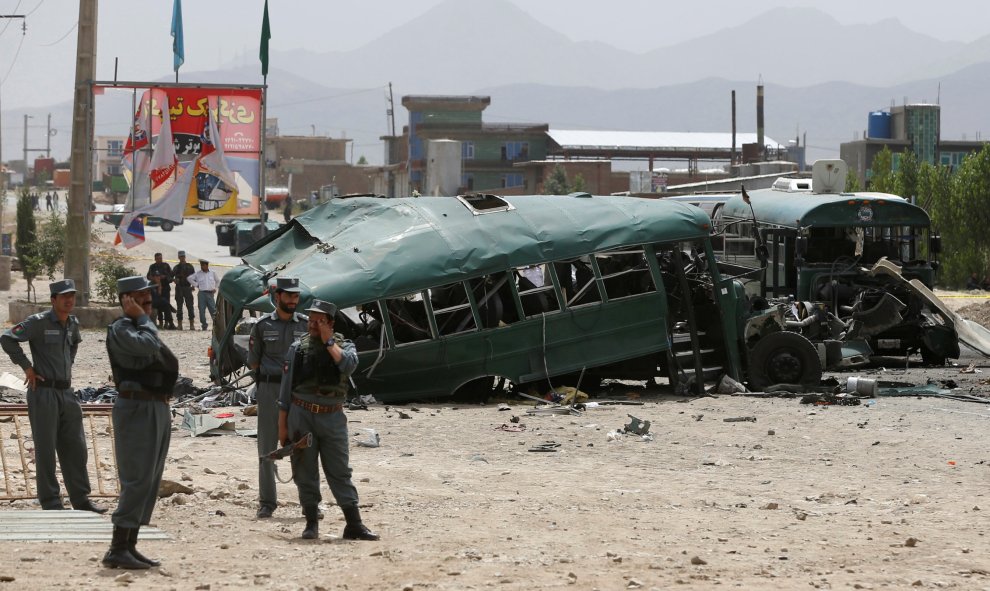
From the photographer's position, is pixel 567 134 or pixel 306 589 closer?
pixel 306 589

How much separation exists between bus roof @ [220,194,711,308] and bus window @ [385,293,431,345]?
525 millimetres

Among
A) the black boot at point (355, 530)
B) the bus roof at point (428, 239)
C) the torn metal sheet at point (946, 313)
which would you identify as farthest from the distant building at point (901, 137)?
the black boot at point (355, 530)

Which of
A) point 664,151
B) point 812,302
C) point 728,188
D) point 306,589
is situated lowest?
point 306,589

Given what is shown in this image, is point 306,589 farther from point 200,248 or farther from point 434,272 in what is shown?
point 200,248

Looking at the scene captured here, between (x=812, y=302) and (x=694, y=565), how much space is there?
40.3ft

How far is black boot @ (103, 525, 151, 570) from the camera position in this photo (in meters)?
8.19

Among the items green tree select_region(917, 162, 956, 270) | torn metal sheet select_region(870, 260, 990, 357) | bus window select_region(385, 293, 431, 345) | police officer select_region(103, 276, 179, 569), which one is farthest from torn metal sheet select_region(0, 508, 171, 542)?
green tree select_region(917, 162, 956, 270)

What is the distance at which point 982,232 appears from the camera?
45.0 metres

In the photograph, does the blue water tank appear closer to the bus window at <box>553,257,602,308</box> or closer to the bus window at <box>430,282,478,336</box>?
the bus window at <box>553,257,602,308</box>

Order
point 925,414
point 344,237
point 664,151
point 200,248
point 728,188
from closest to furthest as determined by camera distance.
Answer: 1. point 925,414
2. point 344,237
3. point 728,188
4. point 200,248
5. point 664,151

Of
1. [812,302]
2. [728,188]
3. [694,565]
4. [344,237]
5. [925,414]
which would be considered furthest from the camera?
[728,188]

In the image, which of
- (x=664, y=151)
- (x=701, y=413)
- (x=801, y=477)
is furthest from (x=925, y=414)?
(x=664, y=151)

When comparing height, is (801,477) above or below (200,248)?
below

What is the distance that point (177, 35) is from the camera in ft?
102
